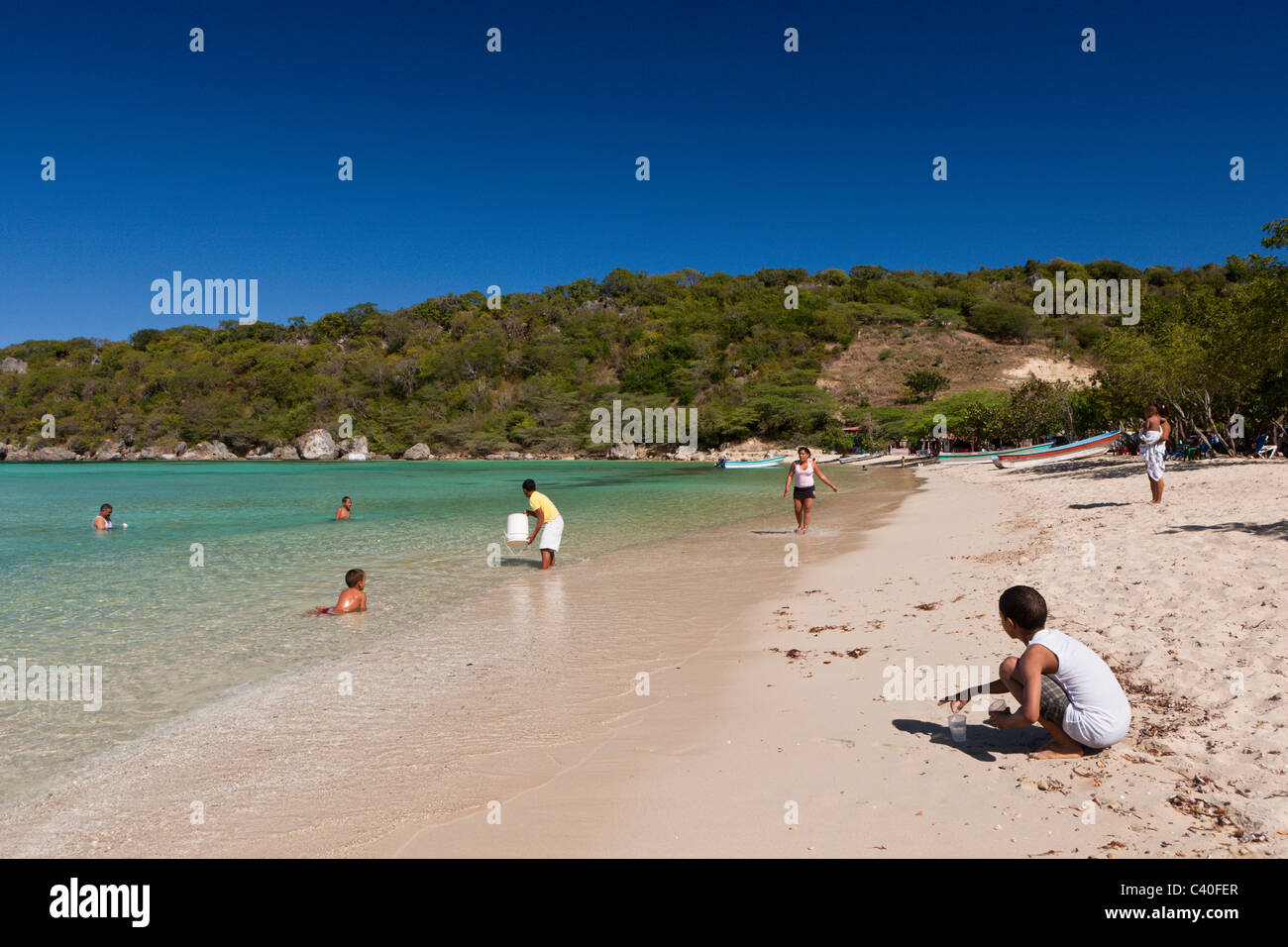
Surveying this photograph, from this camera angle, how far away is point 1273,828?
10.4 ft

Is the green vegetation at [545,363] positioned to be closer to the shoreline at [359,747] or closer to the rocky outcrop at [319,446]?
the rocky outcrop at [319,446]

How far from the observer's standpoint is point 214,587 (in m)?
11.9

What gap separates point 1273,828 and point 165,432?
485 feet

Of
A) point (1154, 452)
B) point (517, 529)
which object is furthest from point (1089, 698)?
point (1154, 452)

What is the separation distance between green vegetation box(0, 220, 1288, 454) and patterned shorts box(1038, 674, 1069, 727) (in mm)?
69441

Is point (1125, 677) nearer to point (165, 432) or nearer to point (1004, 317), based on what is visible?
point (1004, 317)

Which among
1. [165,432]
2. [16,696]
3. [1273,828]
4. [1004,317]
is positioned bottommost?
[16,696]

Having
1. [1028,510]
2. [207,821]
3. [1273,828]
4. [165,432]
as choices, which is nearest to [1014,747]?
[1273,828]

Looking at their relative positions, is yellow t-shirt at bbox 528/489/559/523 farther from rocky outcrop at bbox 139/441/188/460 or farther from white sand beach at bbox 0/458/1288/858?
rocky outcrop at bbox 139/441/188/460

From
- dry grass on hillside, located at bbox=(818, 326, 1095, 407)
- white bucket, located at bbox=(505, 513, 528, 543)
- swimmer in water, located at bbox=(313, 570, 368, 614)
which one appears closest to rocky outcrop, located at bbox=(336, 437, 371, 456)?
dry grass on hillside, located at bbox=(818, 326, 1095, 407)

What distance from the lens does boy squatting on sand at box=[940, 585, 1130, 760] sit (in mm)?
4078

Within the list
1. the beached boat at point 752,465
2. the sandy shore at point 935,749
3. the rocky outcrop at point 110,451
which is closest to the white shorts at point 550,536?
the sandy shore at point 935,749

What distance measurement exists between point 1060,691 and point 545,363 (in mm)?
131650

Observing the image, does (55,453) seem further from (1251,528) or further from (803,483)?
Result: (1251,528)
